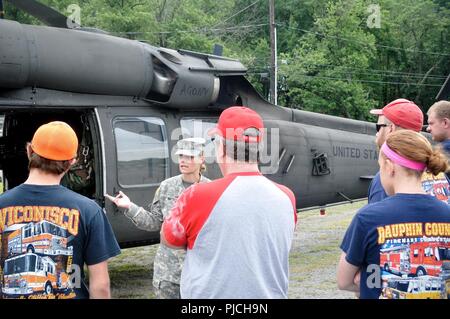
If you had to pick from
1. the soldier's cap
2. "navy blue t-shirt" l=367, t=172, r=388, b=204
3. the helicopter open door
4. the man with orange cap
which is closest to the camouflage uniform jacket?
the soldier's cap

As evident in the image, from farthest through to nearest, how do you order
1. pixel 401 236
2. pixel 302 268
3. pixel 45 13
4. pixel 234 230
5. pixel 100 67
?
pixel 302 268
pixel 45 13
pixel 100 67
pixel 401 236
pixel 234 230

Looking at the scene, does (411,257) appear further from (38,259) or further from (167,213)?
(167,213)

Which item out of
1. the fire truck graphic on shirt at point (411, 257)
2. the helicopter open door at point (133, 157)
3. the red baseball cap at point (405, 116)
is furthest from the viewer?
the helicopter open door at point (133, 157)

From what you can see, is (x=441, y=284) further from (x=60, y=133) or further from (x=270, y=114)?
(x=270, y=114)

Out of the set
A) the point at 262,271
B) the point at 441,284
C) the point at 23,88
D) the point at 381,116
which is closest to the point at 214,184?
the point at 262,271

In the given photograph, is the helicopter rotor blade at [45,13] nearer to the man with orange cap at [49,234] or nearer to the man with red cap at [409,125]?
the man with red cap at [409,125]

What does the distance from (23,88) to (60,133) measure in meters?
3.80

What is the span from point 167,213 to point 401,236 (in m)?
2.24

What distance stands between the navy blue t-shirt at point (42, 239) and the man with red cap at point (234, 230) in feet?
1.60

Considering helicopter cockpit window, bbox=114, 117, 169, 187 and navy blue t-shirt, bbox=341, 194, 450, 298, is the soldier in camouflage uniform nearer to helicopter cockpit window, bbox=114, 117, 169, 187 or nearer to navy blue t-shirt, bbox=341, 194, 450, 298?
navy blue t-shirt, bbox=341, 194, 450, 298

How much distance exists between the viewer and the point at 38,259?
345 centimetres

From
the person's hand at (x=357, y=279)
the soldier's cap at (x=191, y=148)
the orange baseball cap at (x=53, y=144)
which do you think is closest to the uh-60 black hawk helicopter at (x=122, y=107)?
the soldier's cap at (x=191, y=148)

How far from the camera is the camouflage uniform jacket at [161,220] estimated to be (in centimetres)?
493

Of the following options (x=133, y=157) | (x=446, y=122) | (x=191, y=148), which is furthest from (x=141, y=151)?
(x=446, y=122)
